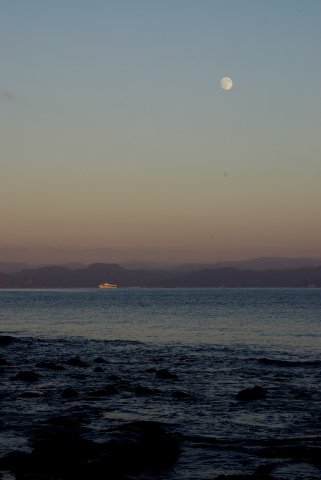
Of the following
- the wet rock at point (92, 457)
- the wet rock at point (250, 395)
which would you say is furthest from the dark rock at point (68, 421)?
the wet rock at point (250, 395)

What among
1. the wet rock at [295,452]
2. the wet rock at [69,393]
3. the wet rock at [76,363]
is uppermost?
the wet rock at [69,393]

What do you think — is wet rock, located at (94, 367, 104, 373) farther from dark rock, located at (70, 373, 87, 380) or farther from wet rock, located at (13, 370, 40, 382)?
wet rock, located at (13, 370, 40, 382)

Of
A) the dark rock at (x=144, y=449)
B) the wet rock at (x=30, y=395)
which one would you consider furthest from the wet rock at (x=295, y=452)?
the wet rock at (x=30, y=395)

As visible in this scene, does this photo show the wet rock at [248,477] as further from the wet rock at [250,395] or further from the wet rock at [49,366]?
the wet rock at [49,366]

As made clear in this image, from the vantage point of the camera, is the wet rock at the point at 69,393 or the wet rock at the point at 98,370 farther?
the wet rock at the point at 98,370

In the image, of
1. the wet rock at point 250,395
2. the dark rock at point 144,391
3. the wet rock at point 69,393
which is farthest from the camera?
the dark rock at point 144,391

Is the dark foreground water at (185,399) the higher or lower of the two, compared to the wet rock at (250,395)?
lower

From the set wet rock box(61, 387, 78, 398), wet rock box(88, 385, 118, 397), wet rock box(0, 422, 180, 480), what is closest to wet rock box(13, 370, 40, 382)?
wet rock box(61, 387, 78, 398)

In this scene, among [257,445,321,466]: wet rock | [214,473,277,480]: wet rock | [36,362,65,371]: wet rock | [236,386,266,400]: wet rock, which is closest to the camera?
[214,473,277,480]: wet rock

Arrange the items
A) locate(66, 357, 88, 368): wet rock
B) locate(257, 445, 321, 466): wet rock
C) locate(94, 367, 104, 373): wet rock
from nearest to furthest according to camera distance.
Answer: locate(257, 445, 321, 466): wet rock, locate(94, 367, 104, 373): wet rock, locate(66, 357, 88, 368): wet rock

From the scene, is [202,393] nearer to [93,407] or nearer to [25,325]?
[93,407]

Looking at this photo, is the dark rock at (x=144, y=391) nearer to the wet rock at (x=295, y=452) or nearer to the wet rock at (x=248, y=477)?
the wet rock at (x=295, y=452)

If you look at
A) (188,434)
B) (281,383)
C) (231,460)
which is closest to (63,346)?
(281,383)

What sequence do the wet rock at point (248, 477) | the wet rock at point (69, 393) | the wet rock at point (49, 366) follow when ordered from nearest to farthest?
the wet rock at point (248, 477) < the wet rock at point (69, 393) < the wet rock at point (49, 366)
